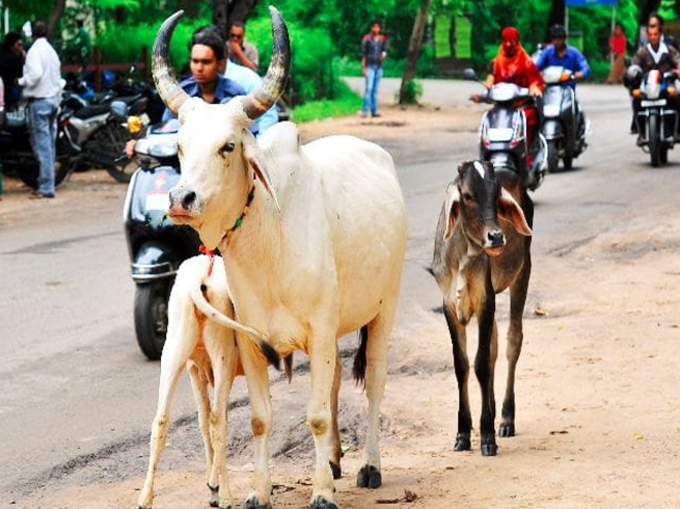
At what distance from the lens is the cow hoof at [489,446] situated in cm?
720

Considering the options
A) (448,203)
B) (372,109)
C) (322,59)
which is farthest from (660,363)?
(322,59)

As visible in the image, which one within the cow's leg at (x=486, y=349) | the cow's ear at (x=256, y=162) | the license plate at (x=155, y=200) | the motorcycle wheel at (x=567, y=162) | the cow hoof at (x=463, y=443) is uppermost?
the cow's ear at (x=256, y=162)

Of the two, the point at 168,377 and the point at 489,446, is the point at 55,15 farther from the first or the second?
the point at 168,377

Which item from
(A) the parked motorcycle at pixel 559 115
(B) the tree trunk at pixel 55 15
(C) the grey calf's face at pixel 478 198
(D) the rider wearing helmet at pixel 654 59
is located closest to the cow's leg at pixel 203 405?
(C) the grey calf's face at pixel 478 198

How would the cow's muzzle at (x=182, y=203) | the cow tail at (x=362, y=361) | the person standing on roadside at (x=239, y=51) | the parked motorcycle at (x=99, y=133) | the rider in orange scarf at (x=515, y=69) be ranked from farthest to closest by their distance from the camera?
the parked motorcycle at (x=99, y=133) → the person standing on roadside at (x=239, y=51) → the rider in orange scarf at (x=515, y=69) → the cow tail at (x=362, y=361) → the cow's muzzle at (x=182, y=203)

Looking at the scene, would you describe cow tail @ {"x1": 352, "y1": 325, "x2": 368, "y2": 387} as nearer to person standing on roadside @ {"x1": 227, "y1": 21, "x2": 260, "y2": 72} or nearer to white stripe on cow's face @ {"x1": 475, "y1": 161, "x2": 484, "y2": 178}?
white stripe on cow's face @ {"x1": 475, "y1": 161, "x2": 484, "y2": 178}

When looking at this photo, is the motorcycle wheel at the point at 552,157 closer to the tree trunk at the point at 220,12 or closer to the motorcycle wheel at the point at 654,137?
the motorcycle wheel at the point at 654,137

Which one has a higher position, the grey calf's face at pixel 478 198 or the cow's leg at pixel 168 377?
the grey calf's face at pixel 478 198

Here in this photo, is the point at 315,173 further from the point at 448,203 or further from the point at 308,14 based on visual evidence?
the point at 308,14

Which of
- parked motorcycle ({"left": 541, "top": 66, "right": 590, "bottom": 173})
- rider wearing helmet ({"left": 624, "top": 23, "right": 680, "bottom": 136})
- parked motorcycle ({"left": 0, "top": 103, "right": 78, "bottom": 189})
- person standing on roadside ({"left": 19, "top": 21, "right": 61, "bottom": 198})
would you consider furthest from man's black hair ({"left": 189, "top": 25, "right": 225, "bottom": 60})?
rider wearing helmet ({"left": 624, "top": 23, "right": 680, "bottom": 136})

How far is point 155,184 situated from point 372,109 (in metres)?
22.4

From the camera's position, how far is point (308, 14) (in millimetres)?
35750

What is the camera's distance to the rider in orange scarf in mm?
15953

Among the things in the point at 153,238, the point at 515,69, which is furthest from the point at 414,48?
the point at 153,238
